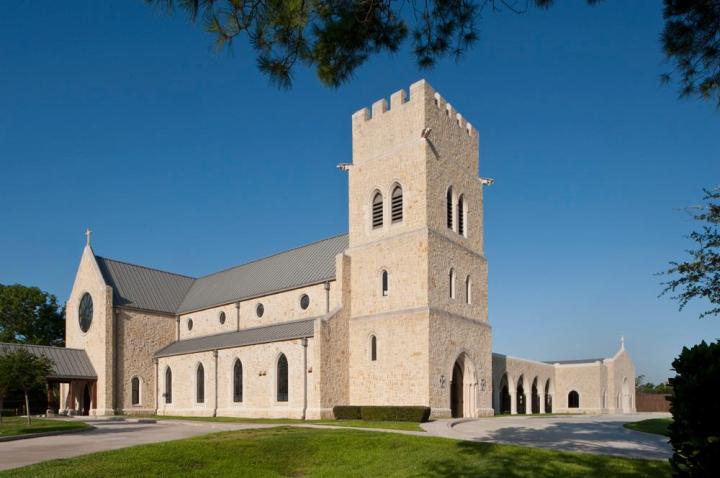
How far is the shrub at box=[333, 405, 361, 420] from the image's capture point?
3033 centimetres

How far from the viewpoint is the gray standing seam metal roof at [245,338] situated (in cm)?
3394

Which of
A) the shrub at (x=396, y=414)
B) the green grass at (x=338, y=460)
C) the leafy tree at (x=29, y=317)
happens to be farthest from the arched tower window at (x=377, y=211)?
the leafy tree at (x=29, y=317)

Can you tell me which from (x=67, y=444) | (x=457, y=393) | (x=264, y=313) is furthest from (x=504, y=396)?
(x=67, y=444)

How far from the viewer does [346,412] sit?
30594 mm

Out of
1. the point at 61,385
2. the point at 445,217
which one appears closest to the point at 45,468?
the point at 445,217

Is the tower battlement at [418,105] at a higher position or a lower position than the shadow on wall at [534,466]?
higher

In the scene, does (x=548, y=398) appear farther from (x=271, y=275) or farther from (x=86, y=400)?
(x=86, y=400)

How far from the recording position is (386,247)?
3266cm

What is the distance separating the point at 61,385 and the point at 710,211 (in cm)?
4459

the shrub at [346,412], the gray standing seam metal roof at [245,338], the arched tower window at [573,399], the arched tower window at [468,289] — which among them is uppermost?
the arched tower window at [468,289]

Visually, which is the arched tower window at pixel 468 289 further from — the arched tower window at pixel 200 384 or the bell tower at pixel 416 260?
the arched tower window at pixel 200 384

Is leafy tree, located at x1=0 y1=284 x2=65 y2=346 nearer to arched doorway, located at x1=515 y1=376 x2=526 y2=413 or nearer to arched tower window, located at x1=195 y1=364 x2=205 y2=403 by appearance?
arched tower window, located at x1=195 y1=364 x2=205 y2=403

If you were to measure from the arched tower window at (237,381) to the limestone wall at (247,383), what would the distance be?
231 mm

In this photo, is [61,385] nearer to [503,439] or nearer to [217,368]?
[217,368]
